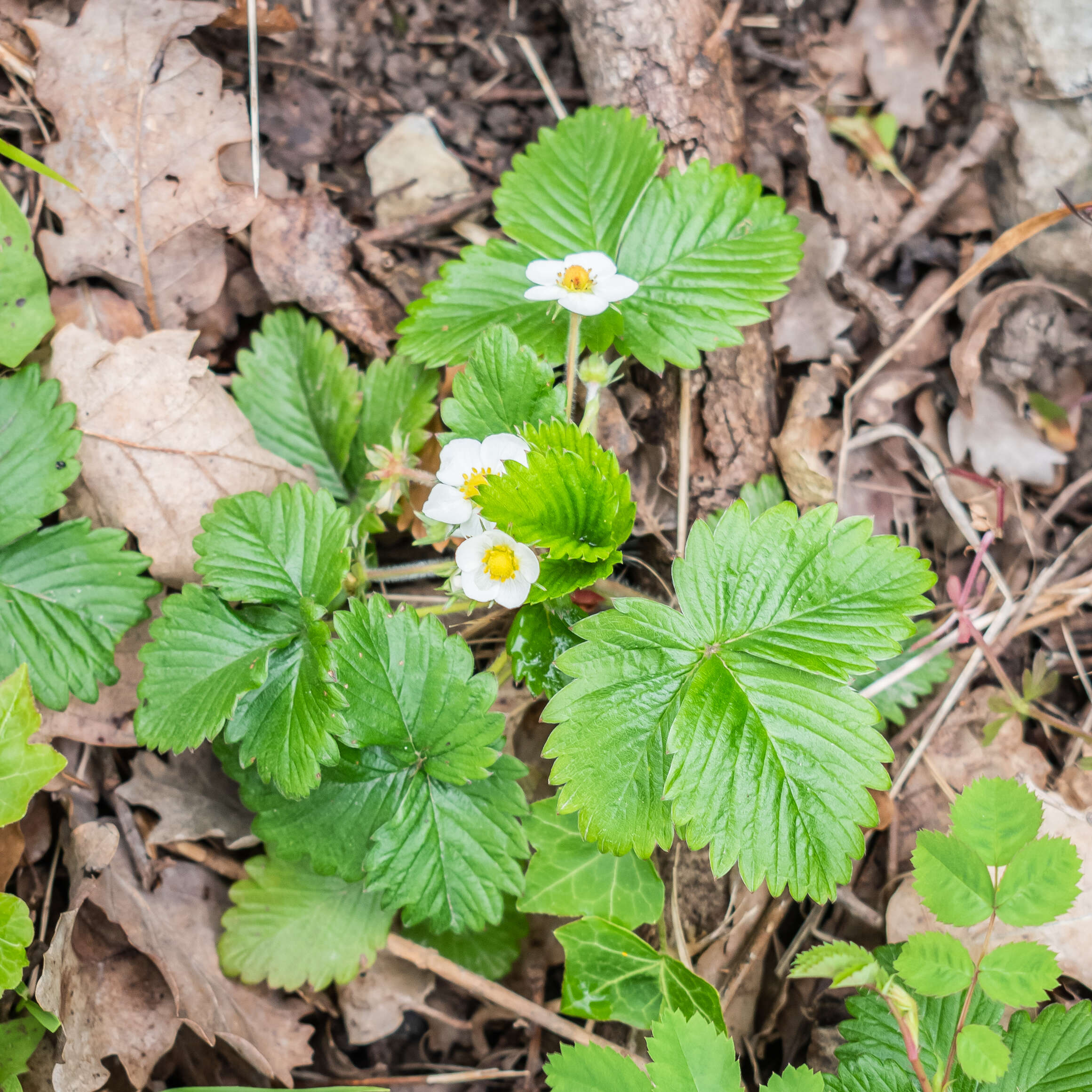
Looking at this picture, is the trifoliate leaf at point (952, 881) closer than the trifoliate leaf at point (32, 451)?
Yes

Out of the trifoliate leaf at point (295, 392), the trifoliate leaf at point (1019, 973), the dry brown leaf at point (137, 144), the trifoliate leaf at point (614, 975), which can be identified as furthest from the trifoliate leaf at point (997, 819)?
the dry brown leaf at point (137, 144)

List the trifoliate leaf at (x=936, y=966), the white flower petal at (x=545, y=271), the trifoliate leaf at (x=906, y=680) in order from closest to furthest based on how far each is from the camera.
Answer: the trifoliate leaf at (x=936, y=966), the white flower petal at (x=545, y=271), the trifoliate leaf at (x=906, y=680)

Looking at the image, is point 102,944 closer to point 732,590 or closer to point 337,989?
point 337,989

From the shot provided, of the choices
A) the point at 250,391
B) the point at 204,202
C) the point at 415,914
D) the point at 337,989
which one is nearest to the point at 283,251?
the point at 204,202

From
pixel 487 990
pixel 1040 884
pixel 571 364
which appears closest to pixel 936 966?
pixel 1040 884

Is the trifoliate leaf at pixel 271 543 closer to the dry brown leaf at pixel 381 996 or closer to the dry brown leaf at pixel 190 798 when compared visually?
the dry brown leaf at pixel 190 798
